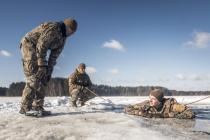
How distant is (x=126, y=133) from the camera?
17.5ft

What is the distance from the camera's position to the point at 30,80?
692 cm

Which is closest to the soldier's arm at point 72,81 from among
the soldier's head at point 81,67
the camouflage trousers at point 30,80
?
the soldier's head at point 81,67

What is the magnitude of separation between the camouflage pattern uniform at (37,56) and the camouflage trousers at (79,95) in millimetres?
5667

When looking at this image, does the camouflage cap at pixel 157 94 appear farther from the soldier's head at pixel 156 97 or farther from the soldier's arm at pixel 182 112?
the soldier's arm at pixel 182 112

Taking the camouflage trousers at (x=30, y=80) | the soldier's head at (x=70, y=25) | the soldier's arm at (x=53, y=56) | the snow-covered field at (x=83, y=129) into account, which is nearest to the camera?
the snow-covered field at (x=83, y=129)

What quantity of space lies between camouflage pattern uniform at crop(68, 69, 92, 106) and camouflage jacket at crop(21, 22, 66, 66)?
226 inches

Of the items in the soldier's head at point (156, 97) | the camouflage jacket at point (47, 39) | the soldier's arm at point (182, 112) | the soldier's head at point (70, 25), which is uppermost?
the soldier's head at point (70, 25)

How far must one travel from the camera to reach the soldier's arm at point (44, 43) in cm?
681

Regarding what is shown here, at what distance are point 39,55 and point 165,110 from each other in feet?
10.7

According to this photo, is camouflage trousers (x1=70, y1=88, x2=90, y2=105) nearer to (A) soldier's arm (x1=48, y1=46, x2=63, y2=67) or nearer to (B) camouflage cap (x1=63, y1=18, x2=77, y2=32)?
(A) soldier's arm (x1=48, y1=46, x2=63, y2=67)

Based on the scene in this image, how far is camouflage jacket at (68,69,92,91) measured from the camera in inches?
516

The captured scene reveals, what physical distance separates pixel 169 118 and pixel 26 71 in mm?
3370

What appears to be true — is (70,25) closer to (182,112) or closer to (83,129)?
(83,129)

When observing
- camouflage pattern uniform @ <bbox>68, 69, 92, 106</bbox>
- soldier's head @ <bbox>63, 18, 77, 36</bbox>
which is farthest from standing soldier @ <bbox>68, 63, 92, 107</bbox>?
soldier's head @ <bbox>63, 18, 77, 36</bbox>
